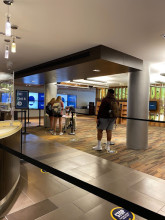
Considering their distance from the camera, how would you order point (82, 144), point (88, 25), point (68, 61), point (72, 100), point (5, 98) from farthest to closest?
point (72, 100), point (82, 144), point (5, 98), point (68, 61), point (88, 25)

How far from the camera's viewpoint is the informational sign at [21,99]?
7737 millimetres

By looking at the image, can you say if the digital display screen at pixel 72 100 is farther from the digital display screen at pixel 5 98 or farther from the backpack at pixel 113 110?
the backpack at pixel 113 110

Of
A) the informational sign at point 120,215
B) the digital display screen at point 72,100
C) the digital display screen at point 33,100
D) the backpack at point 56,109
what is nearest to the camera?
the informational sign at point 120,215

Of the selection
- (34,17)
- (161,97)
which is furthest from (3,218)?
(161,97)

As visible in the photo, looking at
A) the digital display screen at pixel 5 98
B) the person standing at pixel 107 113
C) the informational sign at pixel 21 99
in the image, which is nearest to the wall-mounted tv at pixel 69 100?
the informational sign at pixel 21 99

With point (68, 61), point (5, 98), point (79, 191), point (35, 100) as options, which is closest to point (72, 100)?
point (35, 100)

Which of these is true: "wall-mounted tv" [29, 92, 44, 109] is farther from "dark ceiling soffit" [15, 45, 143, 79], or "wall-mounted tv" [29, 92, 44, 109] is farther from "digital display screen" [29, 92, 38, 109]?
"dark ceiling soffit" [15, 45, 143, 79]

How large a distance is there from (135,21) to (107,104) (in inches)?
81.1

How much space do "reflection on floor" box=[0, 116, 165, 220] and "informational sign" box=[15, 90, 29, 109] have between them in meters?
4.66

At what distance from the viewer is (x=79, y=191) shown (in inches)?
95.0

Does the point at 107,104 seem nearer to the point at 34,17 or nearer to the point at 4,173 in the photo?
the point at 34,17

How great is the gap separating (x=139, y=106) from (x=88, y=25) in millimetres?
2919

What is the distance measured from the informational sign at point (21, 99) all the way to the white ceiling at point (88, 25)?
426 cm

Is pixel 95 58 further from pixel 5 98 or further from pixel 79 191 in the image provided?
pixel 5 98
